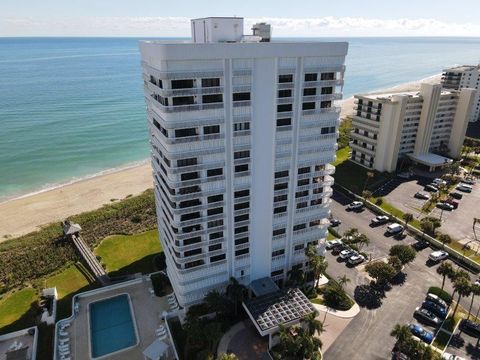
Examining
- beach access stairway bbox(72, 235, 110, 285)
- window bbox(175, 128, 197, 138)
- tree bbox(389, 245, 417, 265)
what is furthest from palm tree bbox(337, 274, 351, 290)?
beach access stairway bbox(72, 235, 110, 285)

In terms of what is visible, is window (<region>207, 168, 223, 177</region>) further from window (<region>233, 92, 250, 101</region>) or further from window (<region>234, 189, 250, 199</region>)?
window (<region>233, 92, 250, 101</region>)

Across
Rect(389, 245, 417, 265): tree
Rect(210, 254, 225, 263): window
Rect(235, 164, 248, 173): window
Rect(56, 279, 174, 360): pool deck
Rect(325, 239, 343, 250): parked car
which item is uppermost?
Rect(235, 164, 248, 173): window

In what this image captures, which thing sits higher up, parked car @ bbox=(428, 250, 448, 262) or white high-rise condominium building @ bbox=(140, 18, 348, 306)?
white high-rise condominium building @ bbox=(140, 18, 348, 306)

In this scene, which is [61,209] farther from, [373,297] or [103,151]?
[373,297]

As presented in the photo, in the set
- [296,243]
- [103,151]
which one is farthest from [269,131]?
[103,151]

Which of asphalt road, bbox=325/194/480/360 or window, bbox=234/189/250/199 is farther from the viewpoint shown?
window, bbox=234/189/250/199
